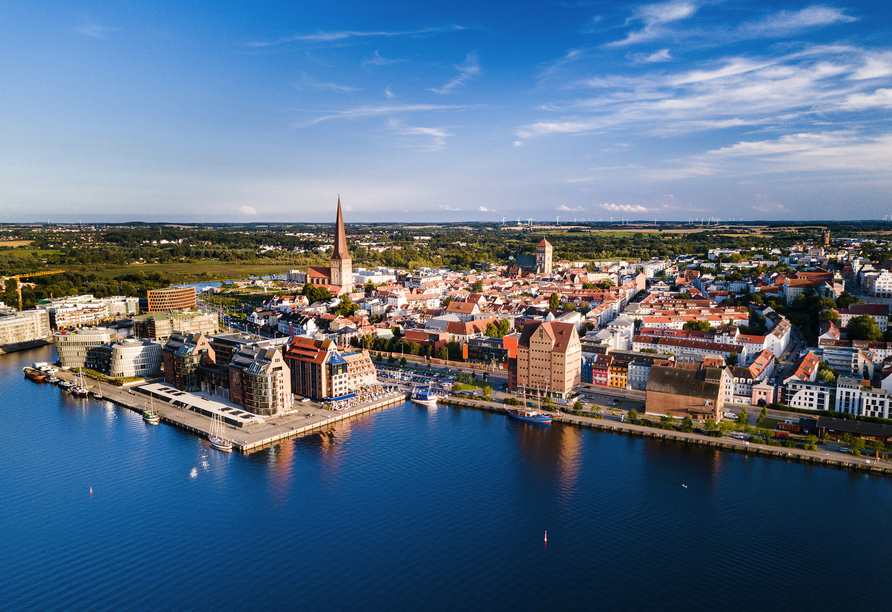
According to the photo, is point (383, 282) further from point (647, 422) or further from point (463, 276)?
point (647, 422)

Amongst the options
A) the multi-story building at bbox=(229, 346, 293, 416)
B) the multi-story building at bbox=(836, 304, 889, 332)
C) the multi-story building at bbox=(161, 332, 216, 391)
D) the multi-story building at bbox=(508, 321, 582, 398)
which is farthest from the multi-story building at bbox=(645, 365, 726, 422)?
the multi-story building at bbox=(161, 332, 216, 391)

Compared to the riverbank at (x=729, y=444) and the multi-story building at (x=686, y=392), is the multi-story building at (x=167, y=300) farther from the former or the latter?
the multi-story building at (x=686, y=392)

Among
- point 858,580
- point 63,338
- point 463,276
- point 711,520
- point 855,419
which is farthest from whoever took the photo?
point 463,276

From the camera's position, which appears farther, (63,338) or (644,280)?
(644,280)

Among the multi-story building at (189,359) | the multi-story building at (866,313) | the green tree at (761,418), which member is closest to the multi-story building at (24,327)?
the multi-story building at (189,359)

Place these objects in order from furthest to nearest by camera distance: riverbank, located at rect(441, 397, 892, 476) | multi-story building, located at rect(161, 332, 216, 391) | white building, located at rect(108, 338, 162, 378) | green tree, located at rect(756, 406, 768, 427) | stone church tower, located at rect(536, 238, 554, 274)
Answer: stone church tower, located at rect(536, 238, 554, 274) < white building, located at rect(108, 338, 162, 378) < multi-story building, located at rect(161, 332, 216, 391) < green tree, located at rect(756, 406, 768, 427) < riverbank, located at rect(441, 397, 892, 476)

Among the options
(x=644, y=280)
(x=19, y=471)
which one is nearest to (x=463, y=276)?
(x=644, y=280)

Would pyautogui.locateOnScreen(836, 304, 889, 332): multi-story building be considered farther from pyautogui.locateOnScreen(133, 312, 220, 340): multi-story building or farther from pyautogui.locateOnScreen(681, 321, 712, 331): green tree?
pyautogui.locateOnScreen(133, 312, 220, 340): multi-story building
